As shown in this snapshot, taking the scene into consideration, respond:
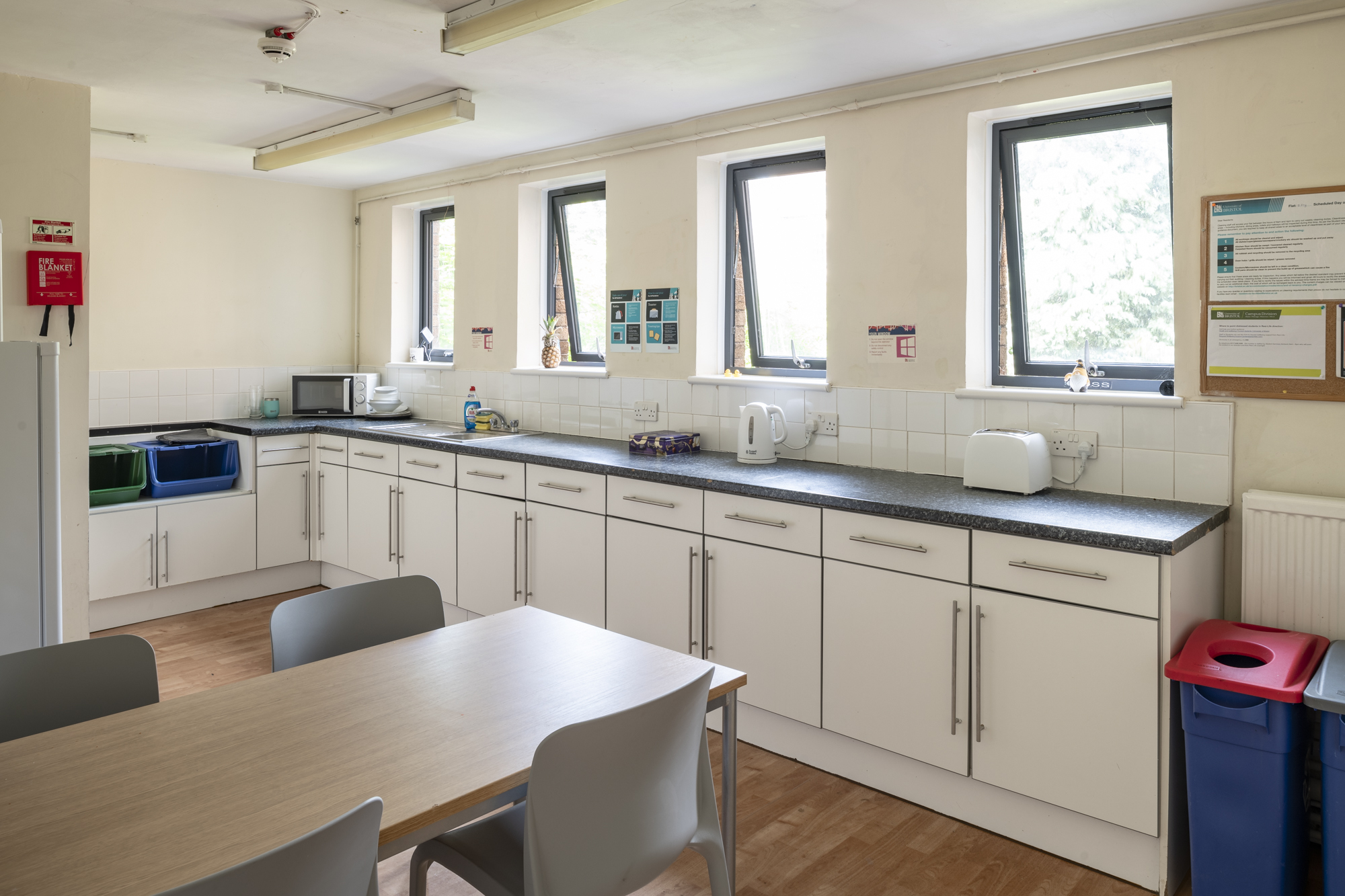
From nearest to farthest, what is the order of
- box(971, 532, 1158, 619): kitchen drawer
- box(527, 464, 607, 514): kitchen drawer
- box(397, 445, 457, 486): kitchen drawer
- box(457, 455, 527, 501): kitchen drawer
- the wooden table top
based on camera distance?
the wooden table top < box(971, 532, 1158, 619): kitchen drawer < box(527, 464, 607, 514): kitchen drawer < box(457, 455, 527, 501): kitchen drawer < box(397, 445, 457, 486): kitchen drawer

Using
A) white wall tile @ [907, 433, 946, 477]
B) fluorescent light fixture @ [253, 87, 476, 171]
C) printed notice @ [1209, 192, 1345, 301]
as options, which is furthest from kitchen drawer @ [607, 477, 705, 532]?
printed notice @ [1209, 192, 1345, 301]

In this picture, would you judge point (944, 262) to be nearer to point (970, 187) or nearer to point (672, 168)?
point (970, 187)

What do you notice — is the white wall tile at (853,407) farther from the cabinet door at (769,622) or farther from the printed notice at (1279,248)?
the printed notice at (1279,248)

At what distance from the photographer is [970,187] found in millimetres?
3361

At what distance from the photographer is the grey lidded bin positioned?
83.1 inches

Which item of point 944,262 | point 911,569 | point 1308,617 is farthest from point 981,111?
point 1308,617

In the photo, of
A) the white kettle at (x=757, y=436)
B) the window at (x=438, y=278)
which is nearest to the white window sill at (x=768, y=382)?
the white kettle at (x=757, y=436)

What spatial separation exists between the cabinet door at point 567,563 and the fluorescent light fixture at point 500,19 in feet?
6.10

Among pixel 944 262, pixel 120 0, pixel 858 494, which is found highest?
pixel 120 0

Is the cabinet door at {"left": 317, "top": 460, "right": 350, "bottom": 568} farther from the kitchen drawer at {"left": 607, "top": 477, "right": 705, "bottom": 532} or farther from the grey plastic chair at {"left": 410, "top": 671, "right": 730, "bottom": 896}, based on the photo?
the grey plastic chair at {"left": 410, "top": 671, "right": 730, "bottom": 896}

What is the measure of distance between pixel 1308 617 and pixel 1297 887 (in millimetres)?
741

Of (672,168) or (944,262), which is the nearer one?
(944,262)

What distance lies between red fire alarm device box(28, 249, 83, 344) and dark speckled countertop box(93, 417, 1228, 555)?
169 cm

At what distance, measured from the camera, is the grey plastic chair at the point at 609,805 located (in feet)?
4.54
